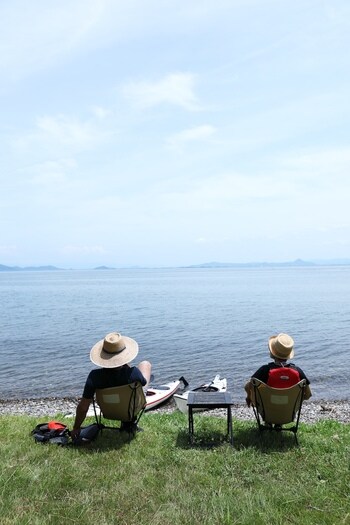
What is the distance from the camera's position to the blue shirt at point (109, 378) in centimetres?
816

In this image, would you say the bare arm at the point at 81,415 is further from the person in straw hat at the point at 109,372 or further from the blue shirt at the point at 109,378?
the blue shirt at the point at 109,378

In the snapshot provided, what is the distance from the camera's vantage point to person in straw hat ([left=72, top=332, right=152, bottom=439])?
26.5 feet

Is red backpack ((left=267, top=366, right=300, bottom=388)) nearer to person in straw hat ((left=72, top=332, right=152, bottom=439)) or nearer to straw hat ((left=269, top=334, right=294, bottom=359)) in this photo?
straw hat ((left=269, top=334, right=294, bottom=359))

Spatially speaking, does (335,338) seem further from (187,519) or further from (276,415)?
(187,519)

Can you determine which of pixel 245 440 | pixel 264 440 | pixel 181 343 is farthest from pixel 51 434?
pixel 181 343

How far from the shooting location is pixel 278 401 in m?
8.10

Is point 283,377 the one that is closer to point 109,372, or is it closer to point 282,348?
point 282,348

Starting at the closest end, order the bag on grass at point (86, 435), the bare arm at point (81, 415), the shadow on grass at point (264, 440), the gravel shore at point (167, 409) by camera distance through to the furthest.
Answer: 1. the shadow on grass at point (264, 440)
2. the bag on grass at point (86, 435)
3. the bare arm at point (81, 415)
4. the gravel shore at point (167, 409)

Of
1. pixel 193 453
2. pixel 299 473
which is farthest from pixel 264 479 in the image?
pixel 193 453

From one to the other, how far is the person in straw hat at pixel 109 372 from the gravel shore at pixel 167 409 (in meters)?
8.11

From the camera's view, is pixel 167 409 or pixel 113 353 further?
pixel 167 409

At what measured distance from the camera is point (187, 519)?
5.19 metres

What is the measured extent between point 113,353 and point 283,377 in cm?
304

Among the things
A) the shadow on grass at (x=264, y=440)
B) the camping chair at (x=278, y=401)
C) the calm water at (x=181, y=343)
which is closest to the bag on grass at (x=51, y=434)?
the shadow on grass at (x=264, y=440)
